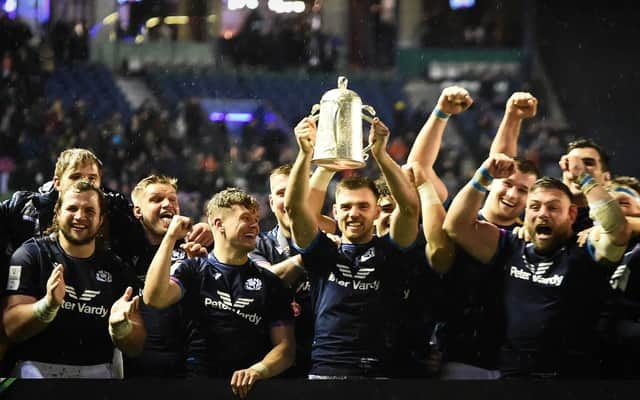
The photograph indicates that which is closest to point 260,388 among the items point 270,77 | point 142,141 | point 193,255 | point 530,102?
point 193,255

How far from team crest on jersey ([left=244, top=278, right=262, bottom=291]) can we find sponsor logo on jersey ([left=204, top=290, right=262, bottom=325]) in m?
0.06

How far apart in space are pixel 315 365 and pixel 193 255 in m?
0.73

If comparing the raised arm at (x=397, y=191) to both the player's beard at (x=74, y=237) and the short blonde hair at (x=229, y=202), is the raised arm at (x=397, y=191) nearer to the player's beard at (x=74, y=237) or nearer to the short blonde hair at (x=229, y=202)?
the short blonde hair at (x=229, y=202)

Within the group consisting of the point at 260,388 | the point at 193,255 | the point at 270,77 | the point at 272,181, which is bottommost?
the point at 260,388

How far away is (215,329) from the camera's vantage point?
4309 millimetres

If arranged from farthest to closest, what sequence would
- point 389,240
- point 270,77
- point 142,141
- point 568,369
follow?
point 270,77
point 142,141
point 389,240
point 568,369

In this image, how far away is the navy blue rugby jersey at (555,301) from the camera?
13.8 ft

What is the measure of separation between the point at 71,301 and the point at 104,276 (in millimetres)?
183

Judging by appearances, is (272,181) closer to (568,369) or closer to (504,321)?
(504,321)

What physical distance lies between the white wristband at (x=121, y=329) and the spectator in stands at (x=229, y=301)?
16 cm

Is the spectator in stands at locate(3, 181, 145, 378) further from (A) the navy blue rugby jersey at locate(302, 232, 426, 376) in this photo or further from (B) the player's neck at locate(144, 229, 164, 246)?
(A) the navy blue rugby jersey at locate(302, 232, 426, 376)

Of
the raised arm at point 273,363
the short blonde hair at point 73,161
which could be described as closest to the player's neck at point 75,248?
the short blonde hair at point 73,161

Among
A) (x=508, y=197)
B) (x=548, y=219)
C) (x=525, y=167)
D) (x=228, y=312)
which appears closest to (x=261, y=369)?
(x=228, y=312)

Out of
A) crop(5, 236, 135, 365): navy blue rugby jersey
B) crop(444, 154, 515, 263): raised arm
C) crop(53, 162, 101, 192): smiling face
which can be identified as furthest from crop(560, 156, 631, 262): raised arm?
crop(53, 162, 101, 192): smiling face
